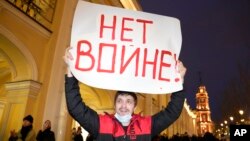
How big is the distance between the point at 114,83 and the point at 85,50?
1.44 ft

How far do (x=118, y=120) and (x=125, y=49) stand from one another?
850 millimetres

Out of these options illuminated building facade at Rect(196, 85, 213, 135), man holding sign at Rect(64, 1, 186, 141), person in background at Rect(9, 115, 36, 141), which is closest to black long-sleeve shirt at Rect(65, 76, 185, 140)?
man holding sign at Rect(64, 1, 186, 141)

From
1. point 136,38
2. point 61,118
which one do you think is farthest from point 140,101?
point 136,38

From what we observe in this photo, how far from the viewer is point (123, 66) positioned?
111 inches

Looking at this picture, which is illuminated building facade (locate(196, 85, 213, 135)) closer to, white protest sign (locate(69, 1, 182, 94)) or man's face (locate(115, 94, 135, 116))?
white protest sign (locate(69, 1, 182, 94))

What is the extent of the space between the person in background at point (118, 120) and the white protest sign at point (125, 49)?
22 cm

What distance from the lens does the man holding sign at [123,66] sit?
2.33m

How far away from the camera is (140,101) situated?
799 inches

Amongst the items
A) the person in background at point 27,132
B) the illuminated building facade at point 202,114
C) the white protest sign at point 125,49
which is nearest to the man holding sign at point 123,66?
the white protest sign at point 125,49

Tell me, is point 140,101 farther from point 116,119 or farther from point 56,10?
point 116,119

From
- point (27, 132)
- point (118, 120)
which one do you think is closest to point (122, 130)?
point (118, 120)

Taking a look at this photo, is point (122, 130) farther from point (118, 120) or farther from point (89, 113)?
point (89, 113)

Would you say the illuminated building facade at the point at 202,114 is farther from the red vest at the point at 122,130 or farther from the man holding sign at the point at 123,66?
the red vest at the point at 122,130

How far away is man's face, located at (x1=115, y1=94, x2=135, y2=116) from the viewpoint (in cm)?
239
